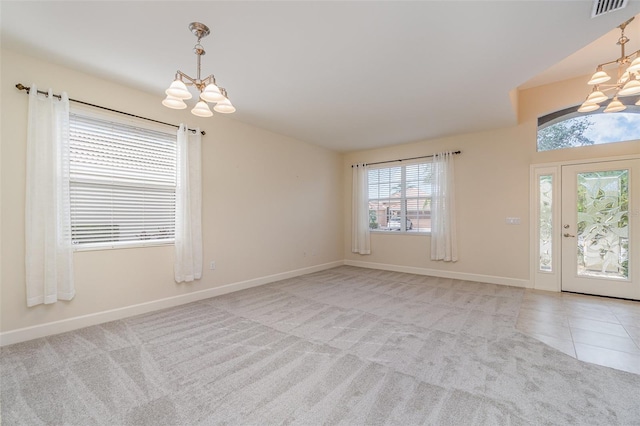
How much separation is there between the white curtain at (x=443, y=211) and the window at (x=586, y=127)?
4.92 ft

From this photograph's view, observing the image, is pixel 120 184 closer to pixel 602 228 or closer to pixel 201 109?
pixel 201 109

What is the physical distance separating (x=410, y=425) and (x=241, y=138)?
4.40m

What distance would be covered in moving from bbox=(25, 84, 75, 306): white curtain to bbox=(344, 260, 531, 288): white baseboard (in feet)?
17.4

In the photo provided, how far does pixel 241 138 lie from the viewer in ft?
15.5

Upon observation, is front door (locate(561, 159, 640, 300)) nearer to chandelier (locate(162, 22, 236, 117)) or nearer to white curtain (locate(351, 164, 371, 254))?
white curtain (locate(351, 164, 371, 254))

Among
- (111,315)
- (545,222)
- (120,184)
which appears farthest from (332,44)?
(545,222)

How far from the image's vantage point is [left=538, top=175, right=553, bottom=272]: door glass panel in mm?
4598

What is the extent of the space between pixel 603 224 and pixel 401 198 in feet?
10.6

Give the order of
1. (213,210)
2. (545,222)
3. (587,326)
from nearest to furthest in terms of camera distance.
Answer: (587,326) → (213,210) → (545,222)

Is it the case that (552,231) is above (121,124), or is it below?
below

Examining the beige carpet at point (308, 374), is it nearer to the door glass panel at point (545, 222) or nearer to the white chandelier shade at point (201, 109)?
the door glass panel at point (545, 222)

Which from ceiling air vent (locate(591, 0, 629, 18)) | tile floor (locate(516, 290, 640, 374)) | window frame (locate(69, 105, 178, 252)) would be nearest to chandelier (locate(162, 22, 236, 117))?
window frame (locate(69, 105, 178, 252))

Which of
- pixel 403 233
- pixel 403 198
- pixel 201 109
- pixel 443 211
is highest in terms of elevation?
pixel 201 109

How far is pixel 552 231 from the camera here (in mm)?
4566
